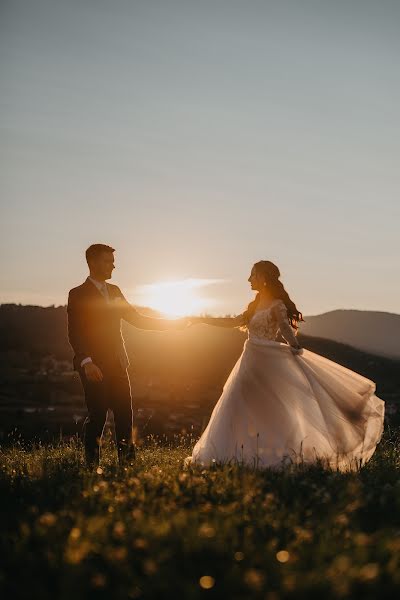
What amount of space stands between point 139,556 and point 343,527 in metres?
1.69

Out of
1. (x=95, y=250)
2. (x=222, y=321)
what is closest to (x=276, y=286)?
(x=222, y=321)

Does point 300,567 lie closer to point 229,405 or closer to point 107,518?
point 107,518

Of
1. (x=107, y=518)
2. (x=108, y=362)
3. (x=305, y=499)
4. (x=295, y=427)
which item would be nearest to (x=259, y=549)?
(x=107, y=518)

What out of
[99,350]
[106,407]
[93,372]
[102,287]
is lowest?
[106,407]

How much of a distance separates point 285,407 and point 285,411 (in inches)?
2.4

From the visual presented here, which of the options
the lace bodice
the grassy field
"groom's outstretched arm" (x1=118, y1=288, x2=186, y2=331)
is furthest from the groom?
the grassy field

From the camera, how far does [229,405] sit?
9.35 meters

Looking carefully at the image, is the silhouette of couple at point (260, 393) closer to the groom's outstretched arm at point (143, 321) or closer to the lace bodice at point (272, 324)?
the lace bodice at point (272, 324)

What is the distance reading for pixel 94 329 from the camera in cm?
958

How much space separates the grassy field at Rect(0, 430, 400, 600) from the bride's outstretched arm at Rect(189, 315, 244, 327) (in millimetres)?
4187

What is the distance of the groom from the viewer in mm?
9391

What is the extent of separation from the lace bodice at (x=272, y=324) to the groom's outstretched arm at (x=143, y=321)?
1.93 m

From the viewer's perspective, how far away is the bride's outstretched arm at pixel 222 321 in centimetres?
1090

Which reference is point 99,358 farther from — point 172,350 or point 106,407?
point 172,350
